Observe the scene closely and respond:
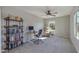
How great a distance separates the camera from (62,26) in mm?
11047

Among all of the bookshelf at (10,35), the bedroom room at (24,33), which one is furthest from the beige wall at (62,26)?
the bookshelf at (10,35)

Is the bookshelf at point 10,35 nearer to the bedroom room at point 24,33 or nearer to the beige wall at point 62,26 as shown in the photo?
the bedroom room at point 24,33

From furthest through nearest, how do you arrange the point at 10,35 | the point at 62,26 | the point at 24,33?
the point at 62,26, the point at 24,33, the point at 10,35

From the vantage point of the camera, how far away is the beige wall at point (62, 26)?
34.6 ft

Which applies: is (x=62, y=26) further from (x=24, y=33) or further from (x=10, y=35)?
(x=10, y=35)

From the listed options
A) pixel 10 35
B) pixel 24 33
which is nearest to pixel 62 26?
pixel 24 33

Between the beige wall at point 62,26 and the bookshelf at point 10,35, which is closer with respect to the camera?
the bookshelf at point 10,35

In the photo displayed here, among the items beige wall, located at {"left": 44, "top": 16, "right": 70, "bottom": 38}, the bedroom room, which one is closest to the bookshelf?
the bedroom room
